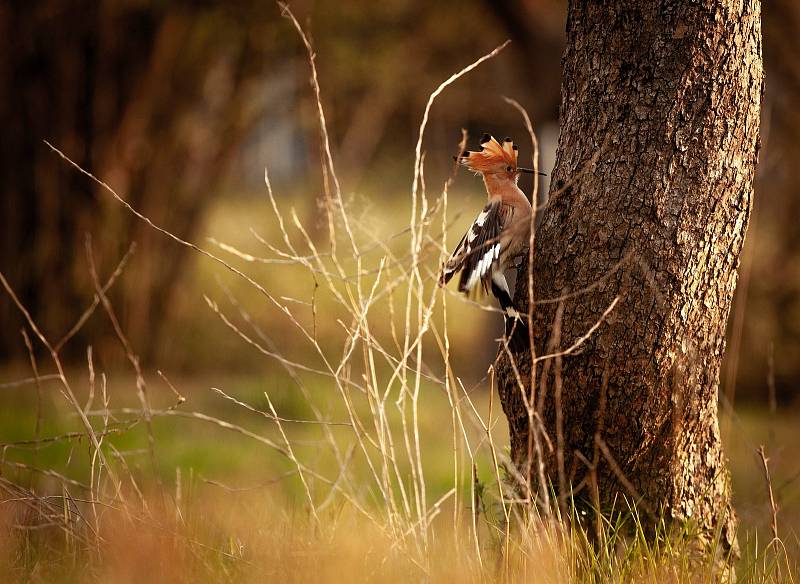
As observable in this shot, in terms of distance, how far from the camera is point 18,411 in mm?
5664

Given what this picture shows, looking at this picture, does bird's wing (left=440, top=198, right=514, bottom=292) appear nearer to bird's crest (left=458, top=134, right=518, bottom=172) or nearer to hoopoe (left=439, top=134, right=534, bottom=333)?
hoopoe (left=439, top=134, right=534, bottom=333)

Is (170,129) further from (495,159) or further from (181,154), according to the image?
(495,159)

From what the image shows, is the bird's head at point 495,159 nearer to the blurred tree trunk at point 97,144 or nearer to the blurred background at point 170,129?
the blurred background at point 170,129

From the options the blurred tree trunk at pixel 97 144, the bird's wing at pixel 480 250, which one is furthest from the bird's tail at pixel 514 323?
the blurred tree trunk at pixel 97 144

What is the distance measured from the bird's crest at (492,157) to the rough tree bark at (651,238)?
301 mm

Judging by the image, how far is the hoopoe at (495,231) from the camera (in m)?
2.68

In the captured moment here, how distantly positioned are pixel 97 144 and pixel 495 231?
481 cm

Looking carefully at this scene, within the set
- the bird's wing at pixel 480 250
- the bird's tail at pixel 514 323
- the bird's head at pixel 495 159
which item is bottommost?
the bird's tail at pixel 514 323

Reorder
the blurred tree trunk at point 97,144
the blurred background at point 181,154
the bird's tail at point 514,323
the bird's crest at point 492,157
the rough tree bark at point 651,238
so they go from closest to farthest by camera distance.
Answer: the rough tree bark at point 651,238, the bird's tail at point 514,323, the bird's crest at point 492,157, the blurred background at point 181,154, the blurred tree trunk at point 97,144

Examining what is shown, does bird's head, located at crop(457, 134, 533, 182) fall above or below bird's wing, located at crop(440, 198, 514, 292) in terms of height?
above

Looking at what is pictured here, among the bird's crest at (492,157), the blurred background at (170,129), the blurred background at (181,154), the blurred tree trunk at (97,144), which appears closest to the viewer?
the bird's crest at (492,157)

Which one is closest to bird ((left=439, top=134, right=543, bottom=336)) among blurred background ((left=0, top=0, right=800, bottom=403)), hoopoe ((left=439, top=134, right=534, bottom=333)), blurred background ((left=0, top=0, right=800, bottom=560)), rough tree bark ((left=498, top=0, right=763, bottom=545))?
hoopoe ((left=439, top=134, right=534, bottom=333))

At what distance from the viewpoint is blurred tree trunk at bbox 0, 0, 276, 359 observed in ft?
21.5

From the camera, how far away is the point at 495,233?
2.76 metres
